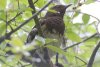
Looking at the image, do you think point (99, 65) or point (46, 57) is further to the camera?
point (99, 65)

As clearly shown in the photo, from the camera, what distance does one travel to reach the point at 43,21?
65.8 inches

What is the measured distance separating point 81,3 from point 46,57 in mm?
322

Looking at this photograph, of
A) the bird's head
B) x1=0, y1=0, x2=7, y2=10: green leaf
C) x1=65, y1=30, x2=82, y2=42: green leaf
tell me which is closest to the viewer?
x1=0, y1=0, x2=7, y2=10: green leaf

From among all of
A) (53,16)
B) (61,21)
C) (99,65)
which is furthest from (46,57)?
(53,16)

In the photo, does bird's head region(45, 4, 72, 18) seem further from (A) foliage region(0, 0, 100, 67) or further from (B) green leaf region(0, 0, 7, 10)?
(B) green leaf region(0, 0, 7, 10)

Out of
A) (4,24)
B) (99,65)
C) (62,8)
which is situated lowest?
(99,65)

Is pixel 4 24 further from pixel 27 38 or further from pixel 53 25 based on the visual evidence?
pixel 53 25

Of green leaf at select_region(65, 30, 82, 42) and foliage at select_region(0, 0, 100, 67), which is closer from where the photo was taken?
foliage at select_region(0, 0, 100, 67)

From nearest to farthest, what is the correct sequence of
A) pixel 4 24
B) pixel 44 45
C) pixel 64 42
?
pixel 44 45 < pixel 4 24 < pixel 64 42

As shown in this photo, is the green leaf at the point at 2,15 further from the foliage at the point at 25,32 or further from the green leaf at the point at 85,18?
the green leaf at the point at 85,18

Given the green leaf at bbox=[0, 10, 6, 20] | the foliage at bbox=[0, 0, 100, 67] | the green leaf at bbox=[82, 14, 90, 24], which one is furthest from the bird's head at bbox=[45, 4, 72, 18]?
the green leaf at bbox=[0, 10, 6, 20]

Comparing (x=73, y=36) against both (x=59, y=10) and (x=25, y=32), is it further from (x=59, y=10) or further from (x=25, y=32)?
(x=59, y=10)

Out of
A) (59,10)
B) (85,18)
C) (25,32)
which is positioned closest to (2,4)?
(25,32)

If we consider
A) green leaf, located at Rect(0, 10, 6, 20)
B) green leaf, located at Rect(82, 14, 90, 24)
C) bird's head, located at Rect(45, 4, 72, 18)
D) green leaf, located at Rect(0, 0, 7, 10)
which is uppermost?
bird's head, located at Rect(45, 4, 72, 18)
